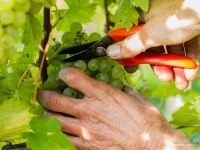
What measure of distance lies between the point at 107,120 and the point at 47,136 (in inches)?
8.2

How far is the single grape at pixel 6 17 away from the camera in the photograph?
870mm

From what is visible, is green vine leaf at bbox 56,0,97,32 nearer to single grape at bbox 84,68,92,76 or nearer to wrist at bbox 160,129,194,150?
single grape at bbox 84,68,92,76

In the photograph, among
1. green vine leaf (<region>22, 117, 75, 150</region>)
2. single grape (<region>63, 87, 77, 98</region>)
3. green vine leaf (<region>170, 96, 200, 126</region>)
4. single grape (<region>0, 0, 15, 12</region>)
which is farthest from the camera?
green vine leaf (<region>170, 96, 200, 126</region>)

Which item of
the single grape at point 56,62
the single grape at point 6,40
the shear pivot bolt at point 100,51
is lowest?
the single grape at point 56,62

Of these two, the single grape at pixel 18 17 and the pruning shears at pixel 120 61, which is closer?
the single grape at pixel 18 17

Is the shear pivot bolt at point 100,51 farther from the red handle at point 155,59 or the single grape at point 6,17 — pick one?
the single grape at point 6,17

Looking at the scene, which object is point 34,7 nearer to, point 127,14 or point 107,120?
point 127,14

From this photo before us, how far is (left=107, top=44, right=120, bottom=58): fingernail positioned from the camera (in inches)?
45.8

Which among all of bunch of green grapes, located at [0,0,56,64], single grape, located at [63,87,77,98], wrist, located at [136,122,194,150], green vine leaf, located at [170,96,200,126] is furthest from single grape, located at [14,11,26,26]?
green vine leaf, located at [170,96,200,126]

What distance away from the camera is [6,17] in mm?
872

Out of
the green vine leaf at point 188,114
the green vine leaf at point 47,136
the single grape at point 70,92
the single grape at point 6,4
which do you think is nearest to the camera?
the single grape at point 6,4

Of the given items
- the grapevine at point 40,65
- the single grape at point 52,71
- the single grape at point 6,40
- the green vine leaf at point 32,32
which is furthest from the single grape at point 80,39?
the single grape at point 6,40

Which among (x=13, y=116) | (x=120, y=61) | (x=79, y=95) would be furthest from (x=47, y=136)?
(x=120, y=61)

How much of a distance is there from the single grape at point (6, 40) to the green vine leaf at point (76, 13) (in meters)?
0.43
